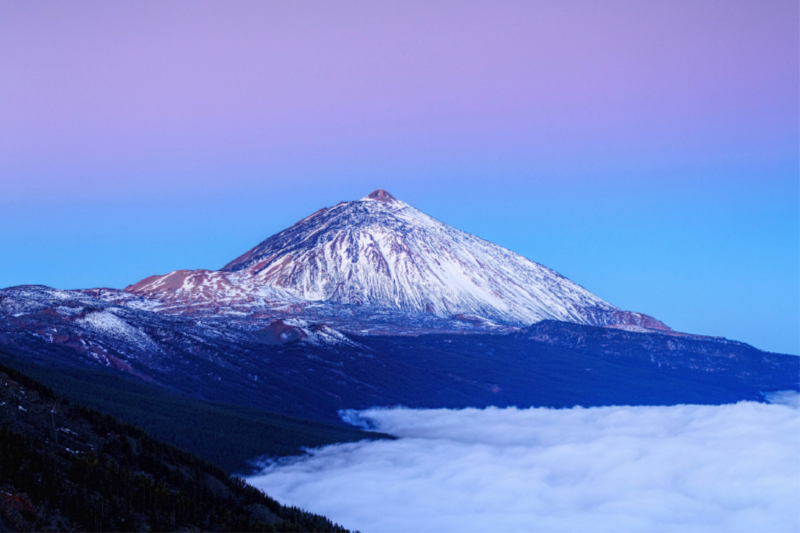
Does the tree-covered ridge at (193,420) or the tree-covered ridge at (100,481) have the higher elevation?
the tree-covered ridge at (193,420)

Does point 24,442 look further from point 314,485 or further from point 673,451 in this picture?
point 673,451

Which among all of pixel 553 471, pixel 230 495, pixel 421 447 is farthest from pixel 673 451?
pixel 230 495

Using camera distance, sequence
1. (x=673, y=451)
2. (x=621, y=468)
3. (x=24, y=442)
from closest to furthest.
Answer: (x=24, y=442) → (x=621, y=468) → (x=673, y=451)

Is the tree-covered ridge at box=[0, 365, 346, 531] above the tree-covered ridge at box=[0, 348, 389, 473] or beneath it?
beneath

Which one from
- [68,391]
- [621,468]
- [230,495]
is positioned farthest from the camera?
[621,468]

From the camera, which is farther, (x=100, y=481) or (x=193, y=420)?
(x=193, y=420)

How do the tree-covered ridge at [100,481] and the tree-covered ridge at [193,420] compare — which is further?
the tree-covered ridge at [193,420]

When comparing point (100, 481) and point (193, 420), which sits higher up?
point (193, 420)

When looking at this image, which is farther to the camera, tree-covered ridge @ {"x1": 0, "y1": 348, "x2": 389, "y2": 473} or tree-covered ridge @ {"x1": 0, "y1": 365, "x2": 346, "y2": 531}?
tree-covered ridge @ {"x1": 0, "y1": 348, "x2": 389, "y2": 473}
